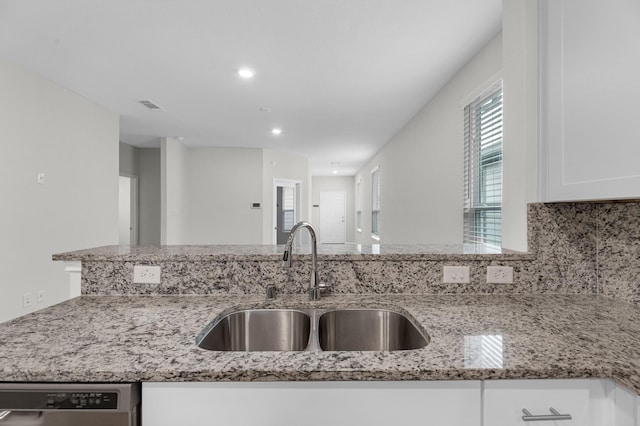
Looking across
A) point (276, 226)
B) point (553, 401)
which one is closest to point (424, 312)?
point (553, 401)

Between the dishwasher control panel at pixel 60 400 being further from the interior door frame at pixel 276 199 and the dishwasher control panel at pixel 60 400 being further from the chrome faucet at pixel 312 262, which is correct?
the interior door frame at pixel 276 199

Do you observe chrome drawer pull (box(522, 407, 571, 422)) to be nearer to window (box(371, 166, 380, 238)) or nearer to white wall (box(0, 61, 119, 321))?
white wall (box(0, 61, 119, 321))

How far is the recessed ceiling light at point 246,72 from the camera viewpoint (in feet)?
10.1

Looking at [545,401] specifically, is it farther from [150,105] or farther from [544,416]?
[150,105]

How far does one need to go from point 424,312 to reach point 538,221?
→ 2.21ft

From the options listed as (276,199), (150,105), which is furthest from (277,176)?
(150,105)

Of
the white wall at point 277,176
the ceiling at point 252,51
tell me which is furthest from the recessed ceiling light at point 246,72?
the white wall at point 277,176

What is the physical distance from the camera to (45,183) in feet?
11.0

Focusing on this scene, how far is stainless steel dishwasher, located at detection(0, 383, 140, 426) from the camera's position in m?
0.72

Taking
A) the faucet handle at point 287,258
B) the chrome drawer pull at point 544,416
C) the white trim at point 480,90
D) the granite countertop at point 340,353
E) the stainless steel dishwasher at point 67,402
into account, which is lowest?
the chrome drawer pull at point 544,416

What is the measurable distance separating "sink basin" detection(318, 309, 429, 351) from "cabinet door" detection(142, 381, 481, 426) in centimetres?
44

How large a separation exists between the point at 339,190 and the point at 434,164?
312 inches

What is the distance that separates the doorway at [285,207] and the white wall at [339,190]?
12.8 feet

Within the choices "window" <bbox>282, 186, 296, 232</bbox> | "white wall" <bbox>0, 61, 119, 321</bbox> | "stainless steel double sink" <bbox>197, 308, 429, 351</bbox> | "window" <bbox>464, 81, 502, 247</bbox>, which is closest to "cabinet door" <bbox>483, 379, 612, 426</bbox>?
"stainless steel double sink" <bbox>197, 308, 429, 351</bbox>
